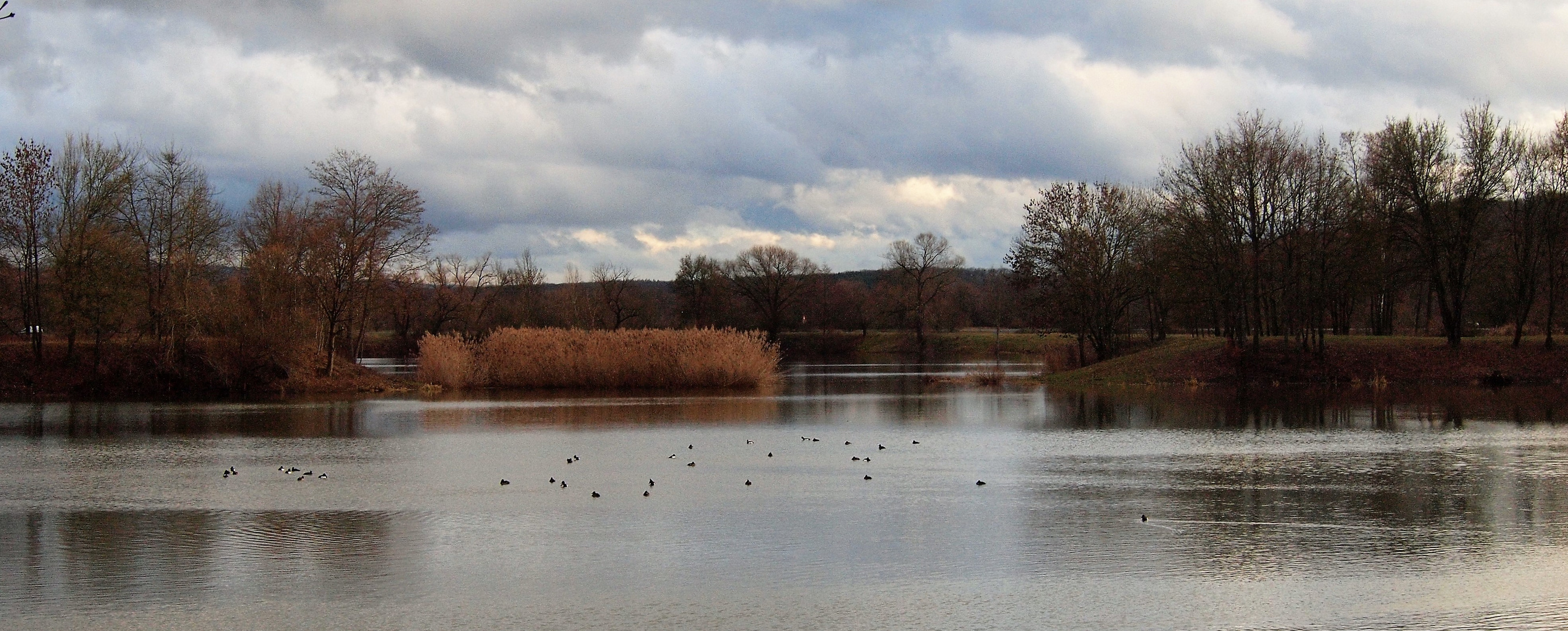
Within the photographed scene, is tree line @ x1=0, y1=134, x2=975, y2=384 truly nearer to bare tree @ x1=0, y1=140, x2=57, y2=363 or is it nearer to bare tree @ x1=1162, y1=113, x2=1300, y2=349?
bare tree @ x1=0, y1=140, x2=57, y2=363

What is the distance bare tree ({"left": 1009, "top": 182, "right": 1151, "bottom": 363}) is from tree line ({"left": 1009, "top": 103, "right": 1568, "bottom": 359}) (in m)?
0.07

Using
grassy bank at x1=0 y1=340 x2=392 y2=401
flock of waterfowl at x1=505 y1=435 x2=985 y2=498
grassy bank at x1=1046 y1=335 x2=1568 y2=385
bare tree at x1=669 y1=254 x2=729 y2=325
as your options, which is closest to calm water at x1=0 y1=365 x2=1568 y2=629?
flock of waterfowl at x1=505 y1=435 x2=985 y2=498

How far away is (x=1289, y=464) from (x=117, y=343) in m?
41.8

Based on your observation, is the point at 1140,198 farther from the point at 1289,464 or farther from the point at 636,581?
the point at 636,581

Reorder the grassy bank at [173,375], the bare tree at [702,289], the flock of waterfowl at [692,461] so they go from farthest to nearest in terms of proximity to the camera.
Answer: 1. the bare tree at [702,289]
2. the grassy bank at [173,375]
3. the flock of waterfowl at [692,461]

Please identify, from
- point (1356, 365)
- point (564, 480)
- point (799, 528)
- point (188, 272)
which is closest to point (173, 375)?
point (188, 272)

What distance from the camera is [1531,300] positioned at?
40.7m

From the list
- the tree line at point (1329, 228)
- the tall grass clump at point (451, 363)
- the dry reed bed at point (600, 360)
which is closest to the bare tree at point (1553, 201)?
the tree line at point (1329, 228)

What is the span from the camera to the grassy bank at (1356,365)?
39.7 m

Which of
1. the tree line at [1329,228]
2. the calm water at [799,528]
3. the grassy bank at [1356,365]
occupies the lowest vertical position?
the calm water at [799,528]

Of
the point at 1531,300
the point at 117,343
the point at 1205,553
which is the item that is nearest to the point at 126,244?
the point at 117,343

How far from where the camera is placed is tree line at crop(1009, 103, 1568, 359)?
133 ft

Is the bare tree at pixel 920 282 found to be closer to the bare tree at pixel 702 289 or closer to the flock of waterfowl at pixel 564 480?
the bare tree at pixel 702 289

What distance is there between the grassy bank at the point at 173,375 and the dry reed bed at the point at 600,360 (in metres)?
2.50
